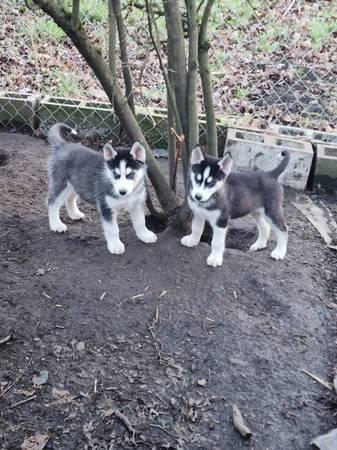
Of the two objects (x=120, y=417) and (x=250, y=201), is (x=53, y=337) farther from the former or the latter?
(x=250, y=201)

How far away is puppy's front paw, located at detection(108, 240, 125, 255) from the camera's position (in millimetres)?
4453

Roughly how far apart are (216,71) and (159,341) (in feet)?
15.7

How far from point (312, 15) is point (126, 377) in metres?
6.99

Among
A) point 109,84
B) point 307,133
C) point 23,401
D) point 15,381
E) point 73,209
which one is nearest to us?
point 23,401

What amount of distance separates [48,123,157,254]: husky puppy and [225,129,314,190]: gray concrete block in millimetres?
1703

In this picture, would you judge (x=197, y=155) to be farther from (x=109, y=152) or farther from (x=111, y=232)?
(x=111, y=232)

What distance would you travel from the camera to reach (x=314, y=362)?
3.62 m

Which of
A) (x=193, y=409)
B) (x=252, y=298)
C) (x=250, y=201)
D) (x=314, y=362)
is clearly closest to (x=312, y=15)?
(x=250, y=201)

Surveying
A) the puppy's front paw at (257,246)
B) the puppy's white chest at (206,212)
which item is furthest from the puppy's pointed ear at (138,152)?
the puppy's front paw at (257,246)

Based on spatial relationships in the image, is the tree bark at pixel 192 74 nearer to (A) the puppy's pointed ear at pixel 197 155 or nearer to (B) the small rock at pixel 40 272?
(A) the puppy's pointed ear at pixel 197 155

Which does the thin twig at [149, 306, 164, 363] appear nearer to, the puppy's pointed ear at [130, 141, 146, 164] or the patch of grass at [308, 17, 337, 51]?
the puppy's pointed ear at [130, 141, 146, 164]

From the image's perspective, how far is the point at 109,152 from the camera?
4352 mm

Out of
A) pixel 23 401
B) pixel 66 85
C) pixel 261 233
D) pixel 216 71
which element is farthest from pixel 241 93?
pixel 23 401

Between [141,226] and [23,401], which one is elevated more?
[141,226]
